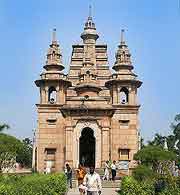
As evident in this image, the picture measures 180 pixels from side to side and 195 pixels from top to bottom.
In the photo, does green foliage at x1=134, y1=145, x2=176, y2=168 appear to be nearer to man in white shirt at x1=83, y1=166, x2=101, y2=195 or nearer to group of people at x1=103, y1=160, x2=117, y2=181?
group of people at x1=103, y1=160, x2=117, y2=181

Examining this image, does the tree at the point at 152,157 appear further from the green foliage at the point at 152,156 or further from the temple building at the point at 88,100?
the temple building at the point at 88,100

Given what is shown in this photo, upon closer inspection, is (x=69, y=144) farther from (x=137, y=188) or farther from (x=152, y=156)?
(x=137, y=188)

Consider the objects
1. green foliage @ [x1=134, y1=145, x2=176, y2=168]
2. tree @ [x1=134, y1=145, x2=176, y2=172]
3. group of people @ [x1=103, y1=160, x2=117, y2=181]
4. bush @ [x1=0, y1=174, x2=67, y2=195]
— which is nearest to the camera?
bush @ [x1=0, y1=174, x2=67, y2=195]

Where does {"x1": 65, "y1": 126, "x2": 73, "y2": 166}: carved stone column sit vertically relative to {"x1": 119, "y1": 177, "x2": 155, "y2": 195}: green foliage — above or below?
above

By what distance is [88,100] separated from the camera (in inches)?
1832

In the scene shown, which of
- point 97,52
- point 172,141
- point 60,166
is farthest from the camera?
point 172,141

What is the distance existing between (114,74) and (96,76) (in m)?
2.15

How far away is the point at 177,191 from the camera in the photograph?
640 inches

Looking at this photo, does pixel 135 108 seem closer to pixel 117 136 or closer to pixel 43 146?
pixel 117 136

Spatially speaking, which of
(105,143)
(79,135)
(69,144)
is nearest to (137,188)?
(105,143)

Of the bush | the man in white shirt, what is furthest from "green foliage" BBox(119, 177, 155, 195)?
the bush

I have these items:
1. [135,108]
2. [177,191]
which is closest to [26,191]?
[177,191]

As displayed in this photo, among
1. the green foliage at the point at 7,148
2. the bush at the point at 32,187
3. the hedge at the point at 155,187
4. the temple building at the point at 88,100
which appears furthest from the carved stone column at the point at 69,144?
the hedge at the point at 155,187

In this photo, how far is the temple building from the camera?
48438 mm
